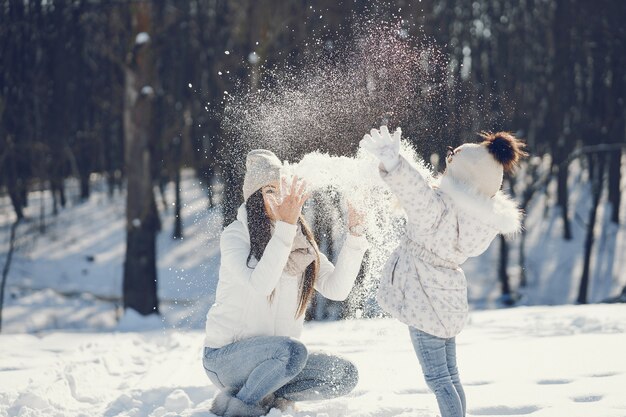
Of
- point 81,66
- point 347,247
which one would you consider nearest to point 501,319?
point 347,247

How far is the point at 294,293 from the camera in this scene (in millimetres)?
4000

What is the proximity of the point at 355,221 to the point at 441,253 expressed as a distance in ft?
2.20

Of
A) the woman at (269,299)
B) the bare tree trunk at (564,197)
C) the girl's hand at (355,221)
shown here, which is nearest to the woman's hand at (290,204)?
the woman at (269,299)

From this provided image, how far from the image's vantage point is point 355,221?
Answer: 4039mm

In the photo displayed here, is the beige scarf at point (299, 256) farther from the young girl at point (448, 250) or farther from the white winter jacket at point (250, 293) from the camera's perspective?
the young girl at point (448, 250)

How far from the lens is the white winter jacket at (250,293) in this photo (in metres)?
3.83

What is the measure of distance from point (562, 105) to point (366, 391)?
17168 millimetres

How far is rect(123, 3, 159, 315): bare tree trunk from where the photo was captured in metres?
11.1

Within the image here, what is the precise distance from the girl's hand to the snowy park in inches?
0.5

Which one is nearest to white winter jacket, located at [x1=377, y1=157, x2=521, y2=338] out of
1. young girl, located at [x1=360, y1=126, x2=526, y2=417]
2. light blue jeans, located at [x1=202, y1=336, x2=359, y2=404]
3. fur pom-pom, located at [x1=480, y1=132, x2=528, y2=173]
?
young girl, located at [x1=360, y1=126, x2=526, y2=417]

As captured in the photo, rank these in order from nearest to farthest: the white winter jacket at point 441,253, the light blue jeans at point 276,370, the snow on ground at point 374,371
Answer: the white winter jacket at point 441,253 → the light blue jeans at point 276,370 → the snow on ground at point 374,371

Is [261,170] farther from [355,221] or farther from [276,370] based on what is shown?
[276,370]

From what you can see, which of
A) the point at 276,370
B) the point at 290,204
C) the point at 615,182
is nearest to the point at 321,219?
the point at 276,370

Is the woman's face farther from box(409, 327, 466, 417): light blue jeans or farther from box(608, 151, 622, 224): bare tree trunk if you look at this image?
box(608, 151, 622, 224): bare tree trunk
